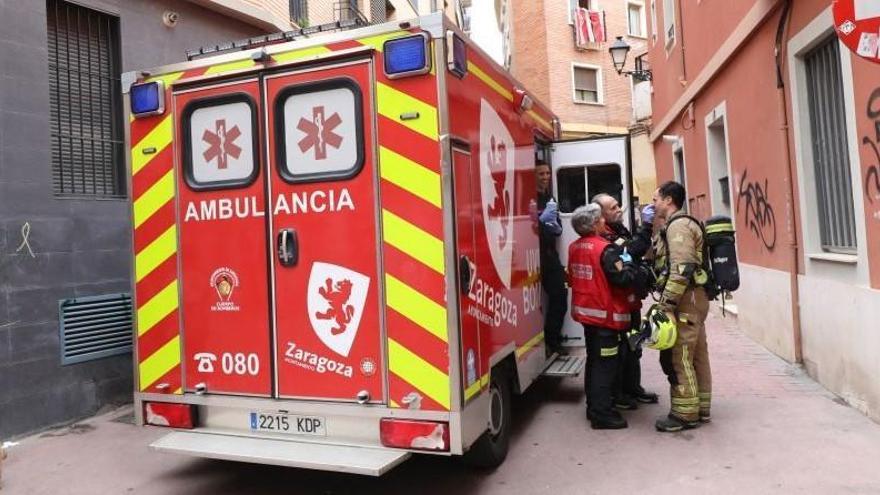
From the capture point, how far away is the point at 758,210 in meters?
7.82

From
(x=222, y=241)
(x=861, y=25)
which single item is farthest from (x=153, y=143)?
(x=861, y=25)

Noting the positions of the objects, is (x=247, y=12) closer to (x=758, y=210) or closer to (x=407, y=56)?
(x=407, y=56)

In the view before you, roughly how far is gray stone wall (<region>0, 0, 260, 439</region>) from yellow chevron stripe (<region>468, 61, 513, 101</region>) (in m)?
3.13

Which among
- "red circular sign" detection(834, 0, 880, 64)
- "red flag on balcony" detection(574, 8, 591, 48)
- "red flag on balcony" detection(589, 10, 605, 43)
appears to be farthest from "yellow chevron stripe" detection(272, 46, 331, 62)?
"red flag on balcony" detection(589, 10, 605, 43)

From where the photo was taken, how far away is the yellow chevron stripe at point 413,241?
345cm

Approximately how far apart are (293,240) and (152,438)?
2680 mm

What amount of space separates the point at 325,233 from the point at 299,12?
24.3 ft

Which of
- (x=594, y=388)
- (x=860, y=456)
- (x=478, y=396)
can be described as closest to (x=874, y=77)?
(x=860, y=456)

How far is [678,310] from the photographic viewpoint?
4918mm

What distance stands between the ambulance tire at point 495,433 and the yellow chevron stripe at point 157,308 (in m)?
2.01

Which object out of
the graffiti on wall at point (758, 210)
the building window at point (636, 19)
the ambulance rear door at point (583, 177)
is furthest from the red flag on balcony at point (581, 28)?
the ambulance rear door at point (583, 177)

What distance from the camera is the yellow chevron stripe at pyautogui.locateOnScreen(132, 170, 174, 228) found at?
4.04m

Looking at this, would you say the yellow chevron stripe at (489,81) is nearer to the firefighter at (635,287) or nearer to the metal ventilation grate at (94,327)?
the firefighter at (635,287)

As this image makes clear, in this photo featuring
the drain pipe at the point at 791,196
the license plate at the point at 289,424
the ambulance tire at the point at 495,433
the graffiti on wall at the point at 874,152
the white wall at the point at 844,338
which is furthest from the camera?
the drain pipe at the point at 791,196
